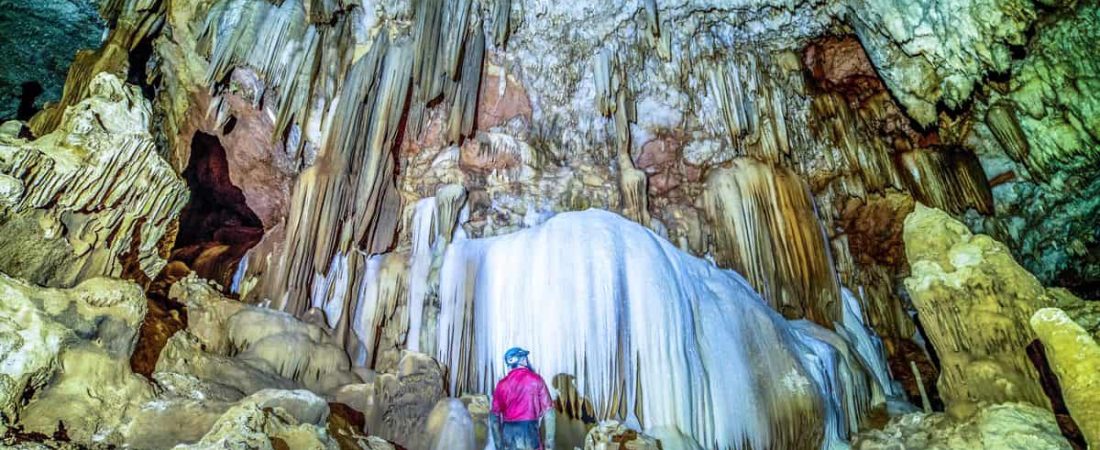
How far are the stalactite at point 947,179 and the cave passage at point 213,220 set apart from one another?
9037 mm

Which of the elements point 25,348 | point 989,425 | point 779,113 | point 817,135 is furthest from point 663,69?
Answer: point 25,348

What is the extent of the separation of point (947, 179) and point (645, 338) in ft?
15.7

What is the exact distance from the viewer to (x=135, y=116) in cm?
410

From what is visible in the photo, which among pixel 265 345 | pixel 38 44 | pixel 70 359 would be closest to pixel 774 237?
pixel 265 345

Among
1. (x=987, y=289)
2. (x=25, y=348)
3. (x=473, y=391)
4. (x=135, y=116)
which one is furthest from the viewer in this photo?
(x=473, y=391)

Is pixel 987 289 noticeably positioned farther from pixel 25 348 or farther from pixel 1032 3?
pixel 25 348

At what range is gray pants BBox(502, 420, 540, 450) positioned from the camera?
3.61 meters

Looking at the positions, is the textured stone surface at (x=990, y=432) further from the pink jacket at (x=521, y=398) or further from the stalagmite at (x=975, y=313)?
the pink jacket at (x=521, y=398)

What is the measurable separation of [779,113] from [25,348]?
761 centimetres

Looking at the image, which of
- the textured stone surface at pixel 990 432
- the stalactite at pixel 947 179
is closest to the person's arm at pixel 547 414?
the textured stone surface at pixel 990 432

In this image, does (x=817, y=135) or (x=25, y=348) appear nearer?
(x=25, y=348)

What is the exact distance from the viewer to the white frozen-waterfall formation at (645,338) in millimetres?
4859

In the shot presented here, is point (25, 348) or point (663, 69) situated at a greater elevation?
point (663, 69)

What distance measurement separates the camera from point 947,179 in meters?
7.06
